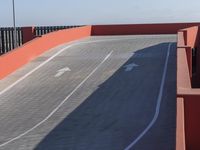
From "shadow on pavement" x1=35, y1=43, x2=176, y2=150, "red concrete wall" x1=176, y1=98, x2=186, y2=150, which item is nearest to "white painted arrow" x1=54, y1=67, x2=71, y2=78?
"shadow on pavement" x1=35, y1=43, x2=176, y2=150

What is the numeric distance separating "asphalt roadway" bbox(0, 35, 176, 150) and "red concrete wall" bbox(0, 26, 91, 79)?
361 millimetres

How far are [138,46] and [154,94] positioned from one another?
12.5 metres

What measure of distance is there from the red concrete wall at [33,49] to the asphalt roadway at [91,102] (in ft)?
1.18

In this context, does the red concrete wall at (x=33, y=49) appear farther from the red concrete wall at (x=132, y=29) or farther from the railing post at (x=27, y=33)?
the railing post at (x=27, y=33)

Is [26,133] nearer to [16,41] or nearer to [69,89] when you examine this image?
[69,89]

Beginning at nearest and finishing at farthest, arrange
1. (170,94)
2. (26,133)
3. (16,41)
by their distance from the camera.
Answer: (26,133) → (170,94) → (16,41)

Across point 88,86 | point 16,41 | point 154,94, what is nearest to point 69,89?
point 88,86

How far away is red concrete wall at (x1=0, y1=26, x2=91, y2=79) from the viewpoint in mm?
19547

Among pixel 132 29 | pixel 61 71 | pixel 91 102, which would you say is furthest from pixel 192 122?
pixel 132 29

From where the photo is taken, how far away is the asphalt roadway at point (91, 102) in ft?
36.7

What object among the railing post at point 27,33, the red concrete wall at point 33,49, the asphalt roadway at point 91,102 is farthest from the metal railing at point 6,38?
the asphalt roadway at point 91,102

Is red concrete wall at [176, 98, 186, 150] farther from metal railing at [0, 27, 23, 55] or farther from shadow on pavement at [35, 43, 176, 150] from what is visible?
metal railing at [0, 27, 23, 55]

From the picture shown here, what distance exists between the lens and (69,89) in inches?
666

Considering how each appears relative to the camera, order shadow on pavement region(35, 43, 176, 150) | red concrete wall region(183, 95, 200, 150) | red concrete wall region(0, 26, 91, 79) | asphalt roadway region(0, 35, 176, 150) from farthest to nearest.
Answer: red concrete wall region(0, 26, 91, 79) → asphalt roadway region(0, 35, 176, 150) → shadow on pavement region(35, 43, 176, 150) → red concrete wall region(183, 95, 200, 150)
